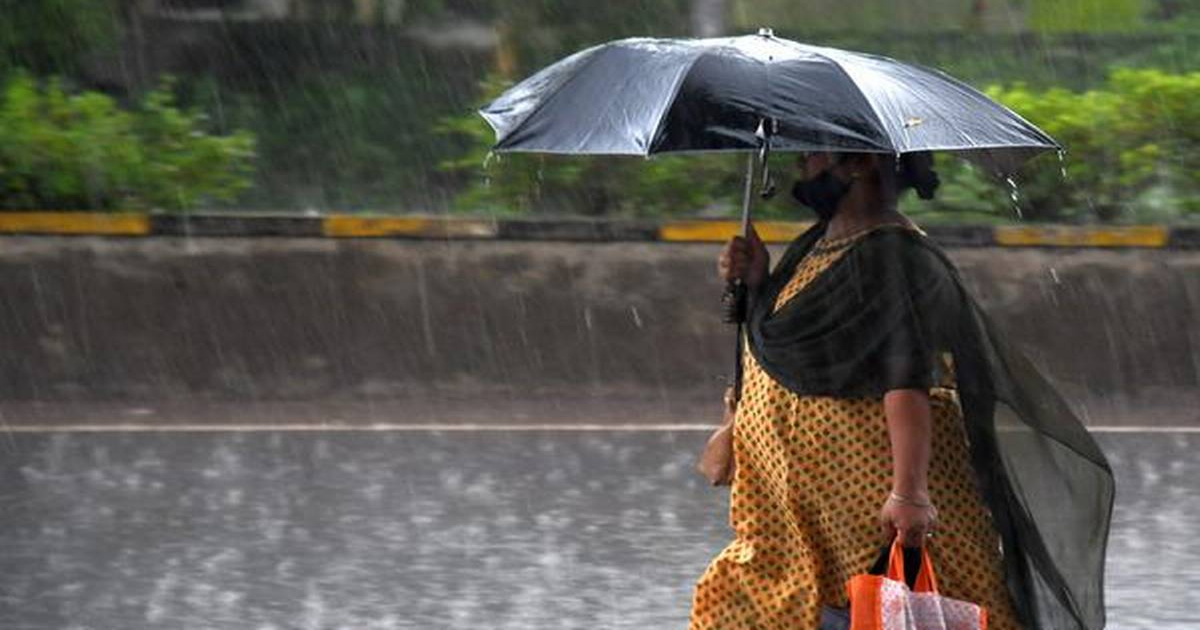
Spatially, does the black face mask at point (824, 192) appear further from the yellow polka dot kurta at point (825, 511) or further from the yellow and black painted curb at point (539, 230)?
the yellow and black painted curb at point (539, 230)

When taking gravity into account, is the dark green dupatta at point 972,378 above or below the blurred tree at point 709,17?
above

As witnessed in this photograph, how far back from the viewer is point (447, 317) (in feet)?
36.4

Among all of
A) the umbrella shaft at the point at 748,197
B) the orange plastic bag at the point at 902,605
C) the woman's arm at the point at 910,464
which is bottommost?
the orange plastic bag at the point at 902,605

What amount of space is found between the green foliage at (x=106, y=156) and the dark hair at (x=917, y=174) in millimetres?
7312

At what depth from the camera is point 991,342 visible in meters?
4.61

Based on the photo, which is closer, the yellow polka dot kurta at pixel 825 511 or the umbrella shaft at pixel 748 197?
the yellow polka dot kurta at pixel 825 511

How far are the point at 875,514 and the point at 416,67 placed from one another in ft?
49.0

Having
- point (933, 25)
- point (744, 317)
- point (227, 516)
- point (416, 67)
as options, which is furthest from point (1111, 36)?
point (744, 317)

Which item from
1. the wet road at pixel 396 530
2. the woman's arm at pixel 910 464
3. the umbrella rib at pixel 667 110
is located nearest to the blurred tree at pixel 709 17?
the wet road at pixel 396 530

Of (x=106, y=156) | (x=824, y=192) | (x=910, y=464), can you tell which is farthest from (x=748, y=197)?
(x=106, y=156)

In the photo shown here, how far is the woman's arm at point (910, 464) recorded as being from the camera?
443 cm

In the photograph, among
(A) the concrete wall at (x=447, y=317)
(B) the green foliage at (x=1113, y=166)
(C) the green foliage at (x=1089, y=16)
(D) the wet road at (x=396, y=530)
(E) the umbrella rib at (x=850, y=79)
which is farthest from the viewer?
(C) the green foliage at (x=1089, y=16)

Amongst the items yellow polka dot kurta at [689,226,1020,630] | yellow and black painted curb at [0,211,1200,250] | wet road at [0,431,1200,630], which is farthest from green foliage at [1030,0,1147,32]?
yellow polka dot kurta at [689,226,1020,630]

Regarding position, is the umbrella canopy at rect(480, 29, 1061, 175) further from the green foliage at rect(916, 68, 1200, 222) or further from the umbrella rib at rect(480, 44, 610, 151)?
the green foliage at rect(916, 68, 1200, 222)
